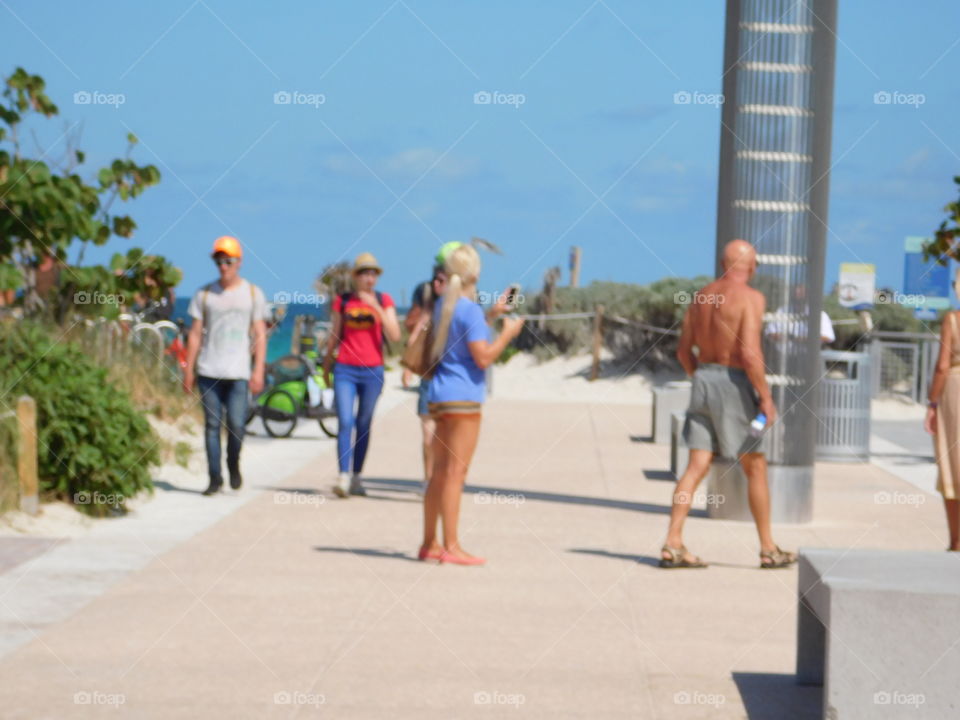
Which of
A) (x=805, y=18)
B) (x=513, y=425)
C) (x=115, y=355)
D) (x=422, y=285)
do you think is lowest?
(x=513, y=425)

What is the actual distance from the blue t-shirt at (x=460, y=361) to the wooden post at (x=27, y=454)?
2.55 metres

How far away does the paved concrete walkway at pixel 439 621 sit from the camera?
584cm

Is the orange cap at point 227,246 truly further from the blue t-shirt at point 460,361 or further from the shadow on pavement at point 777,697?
the shadow on pavement at point 777,697

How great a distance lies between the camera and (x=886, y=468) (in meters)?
16.2

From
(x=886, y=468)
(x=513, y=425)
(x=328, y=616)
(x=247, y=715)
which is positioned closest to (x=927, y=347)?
(x=513, y=425)

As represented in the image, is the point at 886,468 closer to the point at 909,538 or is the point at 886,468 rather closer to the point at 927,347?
the point at 909,538

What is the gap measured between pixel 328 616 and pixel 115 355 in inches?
377

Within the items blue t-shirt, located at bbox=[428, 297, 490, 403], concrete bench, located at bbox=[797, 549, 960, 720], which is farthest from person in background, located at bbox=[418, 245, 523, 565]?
concrete bench, located at bbox=[797, 549, 960, 720]

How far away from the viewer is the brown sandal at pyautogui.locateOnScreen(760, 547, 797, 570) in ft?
29.7

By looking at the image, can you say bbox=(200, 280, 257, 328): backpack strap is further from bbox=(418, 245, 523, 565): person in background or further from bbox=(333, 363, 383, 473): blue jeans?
bbox=(418, 245, 523, 565): person in background

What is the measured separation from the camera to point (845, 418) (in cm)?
1711

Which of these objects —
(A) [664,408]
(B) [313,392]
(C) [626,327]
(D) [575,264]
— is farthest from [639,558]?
(D) [575,264]

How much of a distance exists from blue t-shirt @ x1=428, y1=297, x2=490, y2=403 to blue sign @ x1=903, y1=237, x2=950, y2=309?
10982mm

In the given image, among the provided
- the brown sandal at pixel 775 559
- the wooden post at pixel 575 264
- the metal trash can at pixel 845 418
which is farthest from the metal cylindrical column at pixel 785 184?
Answer: the wooden post at pixel 575 264
